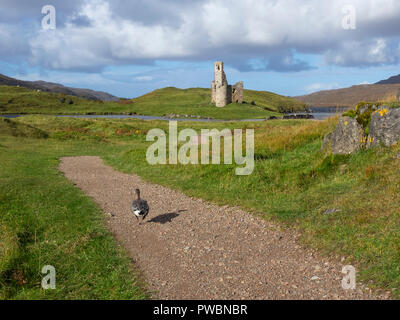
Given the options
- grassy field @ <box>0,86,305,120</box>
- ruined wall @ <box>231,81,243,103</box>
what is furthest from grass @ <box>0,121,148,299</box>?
ruined wall @ <box>231,81,243,103</box>

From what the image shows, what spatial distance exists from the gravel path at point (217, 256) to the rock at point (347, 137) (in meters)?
5.93

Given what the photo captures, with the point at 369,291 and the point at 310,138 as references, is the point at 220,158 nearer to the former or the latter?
the point at 310,138

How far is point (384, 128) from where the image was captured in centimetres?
1312

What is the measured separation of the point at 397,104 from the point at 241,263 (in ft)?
32.9

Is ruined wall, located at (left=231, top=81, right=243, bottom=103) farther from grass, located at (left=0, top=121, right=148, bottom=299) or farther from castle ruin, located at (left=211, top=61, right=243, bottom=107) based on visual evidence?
grass, located at (left=0, top=121, right=148, bottom=299)

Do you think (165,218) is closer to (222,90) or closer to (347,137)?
(347,137)

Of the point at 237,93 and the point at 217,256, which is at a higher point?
the point at 237,93

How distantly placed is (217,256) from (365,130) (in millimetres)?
9384

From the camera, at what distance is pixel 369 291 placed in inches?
257

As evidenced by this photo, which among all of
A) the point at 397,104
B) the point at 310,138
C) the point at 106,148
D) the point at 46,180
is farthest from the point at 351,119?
the point at 106,148

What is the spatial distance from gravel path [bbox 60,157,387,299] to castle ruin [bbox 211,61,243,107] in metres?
95.1

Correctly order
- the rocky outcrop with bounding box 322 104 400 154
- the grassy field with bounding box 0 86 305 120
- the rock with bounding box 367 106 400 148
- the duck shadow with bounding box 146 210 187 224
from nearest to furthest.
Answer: the duck shadow with bounding box 146 210 187 224 → the rock with bounding box 367 106 400 148 → the rocky outcrop with bounding box 322 104 400 154 → the grassy field with bounding box 0 86 305 120

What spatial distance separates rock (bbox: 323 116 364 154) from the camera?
1409 cm

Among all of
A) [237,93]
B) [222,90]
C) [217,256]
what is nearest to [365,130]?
[217,256]
